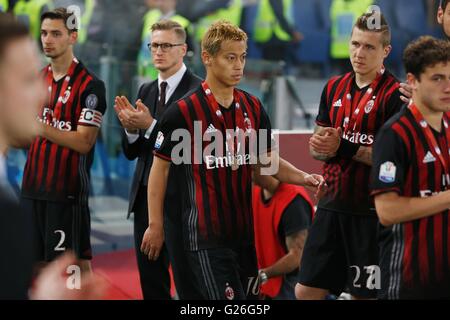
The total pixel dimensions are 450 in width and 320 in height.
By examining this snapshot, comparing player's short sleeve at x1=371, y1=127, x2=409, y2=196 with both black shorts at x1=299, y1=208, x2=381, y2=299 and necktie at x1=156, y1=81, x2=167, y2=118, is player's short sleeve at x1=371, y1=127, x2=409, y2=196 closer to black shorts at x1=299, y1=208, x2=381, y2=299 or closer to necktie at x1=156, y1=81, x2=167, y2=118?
black shorts at x1=299, y1=208, x2=381, y2=299

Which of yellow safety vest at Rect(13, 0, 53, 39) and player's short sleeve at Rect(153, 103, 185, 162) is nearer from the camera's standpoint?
player's short sleeve at Rect(153, 103, 185, 162)

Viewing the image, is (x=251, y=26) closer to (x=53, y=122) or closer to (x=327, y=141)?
(x=53, y=122)

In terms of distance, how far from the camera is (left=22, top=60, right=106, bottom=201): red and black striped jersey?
608cm

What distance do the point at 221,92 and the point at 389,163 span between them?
128 centimetres

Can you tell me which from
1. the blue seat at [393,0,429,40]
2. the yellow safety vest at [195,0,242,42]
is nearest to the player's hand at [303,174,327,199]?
the yellow safety vest at [195,0,242,42]

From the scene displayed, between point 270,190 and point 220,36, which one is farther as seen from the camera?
point 270,190

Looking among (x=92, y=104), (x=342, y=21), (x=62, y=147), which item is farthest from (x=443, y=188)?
(x=342, y=21)

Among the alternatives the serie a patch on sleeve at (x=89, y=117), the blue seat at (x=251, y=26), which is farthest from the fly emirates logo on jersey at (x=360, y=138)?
the blue seat at (x=251, y=26)

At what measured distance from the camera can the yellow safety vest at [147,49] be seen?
8.93m

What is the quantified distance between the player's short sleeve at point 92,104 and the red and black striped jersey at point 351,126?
1.44 m

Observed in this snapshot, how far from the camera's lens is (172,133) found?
5.08 metres

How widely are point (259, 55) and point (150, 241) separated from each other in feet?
30.3

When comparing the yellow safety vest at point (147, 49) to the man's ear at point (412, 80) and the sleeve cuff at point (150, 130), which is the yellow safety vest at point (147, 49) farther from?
the man's ear at point (412, 80)

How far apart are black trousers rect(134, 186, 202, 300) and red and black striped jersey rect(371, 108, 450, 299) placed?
1.25m
